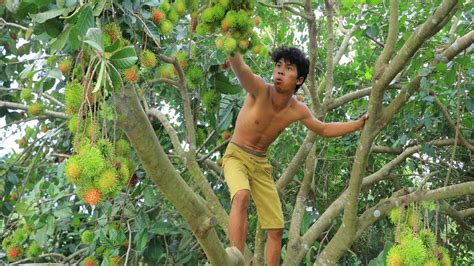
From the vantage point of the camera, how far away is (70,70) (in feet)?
5.58

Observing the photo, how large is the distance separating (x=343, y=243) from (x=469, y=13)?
52.9 inches

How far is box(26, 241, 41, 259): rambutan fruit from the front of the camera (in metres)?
3.11

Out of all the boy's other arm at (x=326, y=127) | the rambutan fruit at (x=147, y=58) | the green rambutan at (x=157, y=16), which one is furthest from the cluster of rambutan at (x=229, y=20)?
the boy's other arm at (x=326, y=127)

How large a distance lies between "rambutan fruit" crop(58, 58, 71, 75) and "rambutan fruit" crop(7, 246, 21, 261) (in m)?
1.72

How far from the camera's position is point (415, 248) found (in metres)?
2.09

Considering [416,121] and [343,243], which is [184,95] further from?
[416,121]

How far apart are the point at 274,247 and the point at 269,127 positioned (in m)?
0.60

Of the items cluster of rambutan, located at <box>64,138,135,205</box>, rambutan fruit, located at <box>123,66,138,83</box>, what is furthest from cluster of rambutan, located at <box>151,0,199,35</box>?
cluster of rambutan, located at <box>64,138,135,205</box>

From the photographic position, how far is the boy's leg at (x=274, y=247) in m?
2.99

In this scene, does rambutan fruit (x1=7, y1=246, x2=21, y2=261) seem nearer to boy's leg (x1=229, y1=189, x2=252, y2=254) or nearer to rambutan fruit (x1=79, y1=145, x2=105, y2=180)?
boy's leg (x1=229, y1=189, x2=252, y2=254)

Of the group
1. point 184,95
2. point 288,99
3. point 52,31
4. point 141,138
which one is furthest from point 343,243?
point 52,31

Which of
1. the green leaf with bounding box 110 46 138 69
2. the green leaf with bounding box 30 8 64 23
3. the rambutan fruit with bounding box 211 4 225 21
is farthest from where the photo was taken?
the rambutan fruit with bounding box 211 4 225 21

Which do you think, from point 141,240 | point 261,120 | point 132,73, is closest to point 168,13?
point 132,73

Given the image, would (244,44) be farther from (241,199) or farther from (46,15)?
(46,15)
